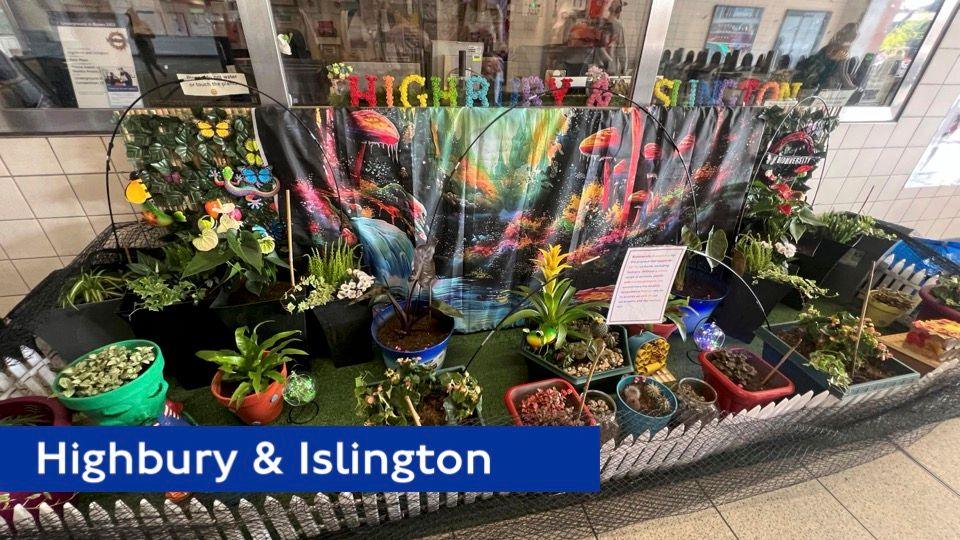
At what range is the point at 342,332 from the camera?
5.84ft

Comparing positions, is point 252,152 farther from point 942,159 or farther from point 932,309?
point 942,159

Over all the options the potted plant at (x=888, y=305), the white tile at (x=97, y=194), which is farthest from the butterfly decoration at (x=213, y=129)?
the potted plant at (x=888, y=305)

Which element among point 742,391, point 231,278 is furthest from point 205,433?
point 742,391

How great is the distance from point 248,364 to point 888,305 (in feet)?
10.9

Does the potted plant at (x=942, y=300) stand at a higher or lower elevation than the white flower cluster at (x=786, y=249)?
lower

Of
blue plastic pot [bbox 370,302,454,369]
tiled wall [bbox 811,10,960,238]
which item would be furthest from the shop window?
blue plastic pot [bbox 370,302,454,369]

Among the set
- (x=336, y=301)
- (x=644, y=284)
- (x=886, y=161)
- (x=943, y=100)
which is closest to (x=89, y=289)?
(x=336, y=301)

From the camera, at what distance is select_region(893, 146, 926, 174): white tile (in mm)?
2680

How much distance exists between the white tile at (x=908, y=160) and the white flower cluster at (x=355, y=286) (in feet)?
11.8

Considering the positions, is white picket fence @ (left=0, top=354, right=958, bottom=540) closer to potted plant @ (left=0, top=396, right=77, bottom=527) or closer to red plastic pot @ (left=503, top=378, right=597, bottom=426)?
potted plant @ (left=0, top=396, right=77, bottom=527)

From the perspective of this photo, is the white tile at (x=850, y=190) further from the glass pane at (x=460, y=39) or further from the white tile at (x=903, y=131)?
the glass pane at (x=460, y=39)

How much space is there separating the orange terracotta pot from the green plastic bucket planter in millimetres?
178

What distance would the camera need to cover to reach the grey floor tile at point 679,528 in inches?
52.3

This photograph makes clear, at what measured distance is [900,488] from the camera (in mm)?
1511
